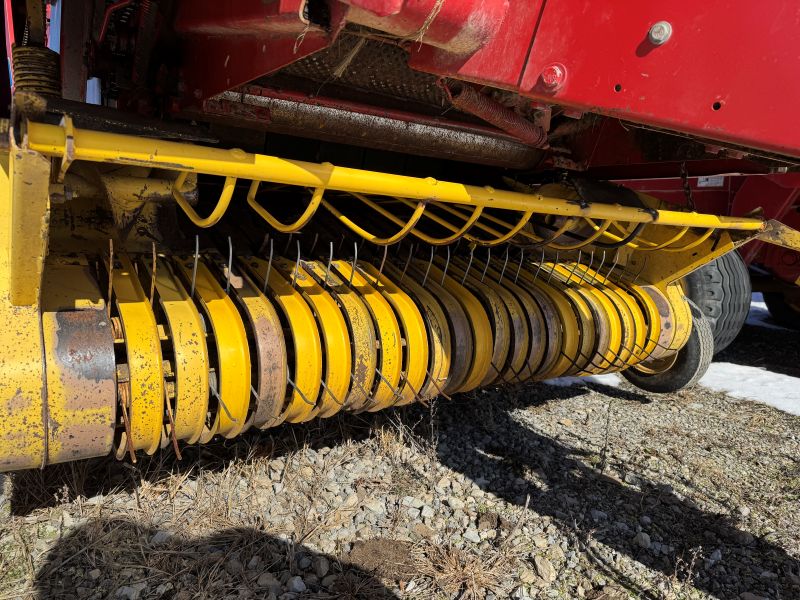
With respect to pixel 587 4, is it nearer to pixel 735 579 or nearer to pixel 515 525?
pixel 515 525

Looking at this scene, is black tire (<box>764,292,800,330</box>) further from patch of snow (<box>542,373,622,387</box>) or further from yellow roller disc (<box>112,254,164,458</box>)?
yellow roller disc (<box>112,254,164,458</box>)

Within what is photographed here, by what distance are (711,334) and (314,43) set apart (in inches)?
118

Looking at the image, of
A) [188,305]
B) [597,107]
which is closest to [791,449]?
[597,107]

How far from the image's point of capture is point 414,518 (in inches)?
83.7

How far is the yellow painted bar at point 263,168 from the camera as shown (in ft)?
4.09

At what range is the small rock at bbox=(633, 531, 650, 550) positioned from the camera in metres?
2.11

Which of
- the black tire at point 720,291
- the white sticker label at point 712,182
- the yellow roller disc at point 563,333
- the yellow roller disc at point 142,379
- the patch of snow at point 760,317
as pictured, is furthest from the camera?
the patch of snow at point 760,317

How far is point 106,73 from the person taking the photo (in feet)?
7.40

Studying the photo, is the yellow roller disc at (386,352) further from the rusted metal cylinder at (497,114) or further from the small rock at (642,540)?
the small rock at (642,540)

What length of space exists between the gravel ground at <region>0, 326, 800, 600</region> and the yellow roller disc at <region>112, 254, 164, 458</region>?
435 millimetres

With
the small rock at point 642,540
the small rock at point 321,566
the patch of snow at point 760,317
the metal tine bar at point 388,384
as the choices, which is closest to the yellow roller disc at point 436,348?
the metal tine bar at point 388,384

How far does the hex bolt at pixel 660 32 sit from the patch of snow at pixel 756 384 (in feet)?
10.8

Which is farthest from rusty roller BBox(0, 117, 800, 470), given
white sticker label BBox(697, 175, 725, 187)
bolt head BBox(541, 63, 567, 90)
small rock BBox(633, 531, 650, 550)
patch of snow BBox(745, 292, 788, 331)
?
patch of snow BBox(745, 292, 788, 331)

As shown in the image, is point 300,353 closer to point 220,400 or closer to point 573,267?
point 220,400
